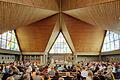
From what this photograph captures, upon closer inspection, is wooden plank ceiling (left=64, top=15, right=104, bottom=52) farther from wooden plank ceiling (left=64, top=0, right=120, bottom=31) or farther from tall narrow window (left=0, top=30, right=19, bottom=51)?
tall narrow window (left=0, top=30, right=19, bottom=51)

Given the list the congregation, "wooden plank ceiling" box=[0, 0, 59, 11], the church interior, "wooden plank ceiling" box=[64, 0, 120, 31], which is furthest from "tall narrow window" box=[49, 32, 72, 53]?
the congregation

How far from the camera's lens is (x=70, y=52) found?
128ft

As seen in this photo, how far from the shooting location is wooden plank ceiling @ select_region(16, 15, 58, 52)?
91.8 feet

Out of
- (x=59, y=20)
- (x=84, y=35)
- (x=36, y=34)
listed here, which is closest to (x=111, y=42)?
(x=84, y=35)

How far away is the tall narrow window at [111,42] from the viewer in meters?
30.5

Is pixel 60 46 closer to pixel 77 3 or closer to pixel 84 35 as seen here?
pixel 84 35

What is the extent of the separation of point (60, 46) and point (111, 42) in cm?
1080

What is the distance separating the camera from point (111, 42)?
32.2 metres

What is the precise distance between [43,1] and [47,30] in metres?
10.2

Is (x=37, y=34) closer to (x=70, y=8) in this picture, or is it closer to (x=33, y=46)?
(x=33, y=46)

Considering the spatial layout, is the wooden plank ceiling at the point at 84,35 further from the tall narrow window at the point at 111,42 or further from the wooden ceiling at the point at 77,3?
the wooden ceiling at the point at 77,3

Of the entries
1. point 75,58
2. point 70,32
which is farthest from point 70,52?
point 70,32

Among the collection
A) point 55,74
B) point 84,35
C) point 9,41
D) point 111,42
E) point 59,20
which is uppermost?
point 59,20

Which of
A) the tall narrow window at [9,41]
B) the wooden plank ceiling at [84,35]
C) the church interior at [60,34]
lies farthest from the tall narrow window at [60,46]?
the tall narrow window at [9,41]
